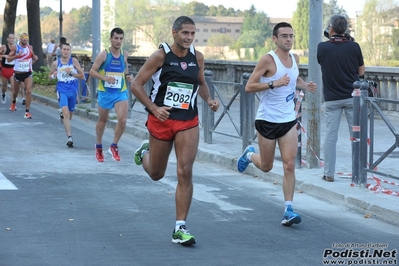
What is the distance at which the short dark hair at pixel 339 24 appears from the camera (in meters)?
9.79

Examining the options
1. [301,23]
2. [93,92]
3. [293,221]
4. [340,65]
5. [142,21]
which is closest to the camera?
[293,221]

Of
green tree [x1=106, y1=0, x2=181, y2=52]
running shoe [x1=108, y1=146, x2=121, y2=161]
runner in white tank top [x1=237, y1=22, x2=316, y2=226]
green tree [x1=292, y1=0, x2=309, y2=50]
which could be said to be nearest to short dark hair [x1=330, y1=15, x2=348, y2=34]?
runner in white tank top [x1=237, y1=22, x2=316, y2=226]

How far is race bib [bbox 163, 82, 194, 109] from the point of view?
7.32 m

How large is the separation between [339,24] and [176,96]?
3.19 m

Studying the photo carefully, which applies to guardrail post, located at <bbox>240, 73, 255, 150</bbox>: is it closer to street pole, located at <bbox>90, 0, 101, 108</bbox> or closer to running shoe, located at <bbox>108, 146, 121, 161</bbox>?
running shoe, located at <bbox>108, 146, 121, 161</bbox>

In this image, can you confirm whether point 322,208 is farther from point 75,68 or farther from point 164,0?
point 164,0

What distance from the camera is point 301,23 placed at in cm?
4991

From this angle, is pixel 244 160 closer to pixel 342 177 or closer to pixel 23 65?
pixel 342 177

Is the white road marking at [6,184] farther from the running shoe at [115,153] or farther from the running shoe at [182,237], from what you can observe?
the running shoe at [182,237]

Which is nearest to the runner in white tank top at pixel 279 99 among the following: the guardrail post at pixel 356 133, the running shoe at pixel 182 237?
the running shoe at pixel 182 237

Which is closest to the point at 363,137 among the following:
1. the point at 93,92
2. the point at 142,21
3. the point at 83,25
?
the point at 93,92

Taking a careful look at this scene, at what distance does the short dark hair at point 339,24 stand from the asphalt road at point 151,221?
1.94 m

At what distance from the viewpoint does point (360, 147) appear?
9.74 metres

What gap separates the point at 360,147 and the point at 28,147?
6.27 meters
